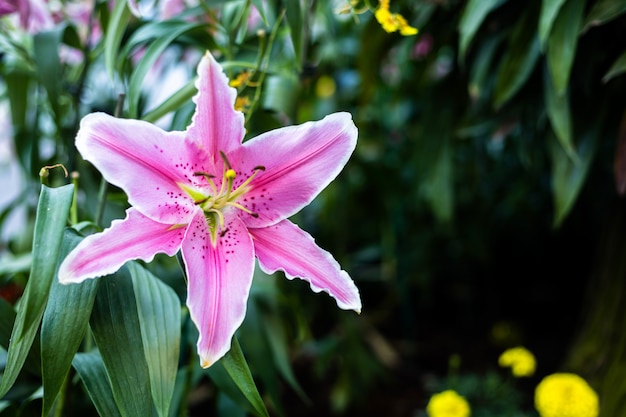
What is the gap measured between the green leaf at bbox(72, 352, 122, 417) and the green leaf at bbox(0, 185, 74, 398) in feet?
0.22

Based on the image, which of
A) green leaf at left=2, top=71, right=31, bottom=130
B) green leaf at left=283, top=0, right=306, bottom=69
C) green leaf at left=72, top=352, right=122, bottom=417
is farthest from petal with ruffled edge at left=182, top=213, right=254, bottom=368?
green leaf at left=2, top=71, right=31, bottom=130

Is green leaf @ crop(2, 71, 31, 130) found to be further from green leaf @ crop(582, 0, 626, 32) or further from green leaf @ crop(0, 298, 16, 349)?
green leaf @ crop(582, 0, 626, 32)

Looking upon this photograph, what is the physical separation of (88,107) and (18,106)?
0.80 feet

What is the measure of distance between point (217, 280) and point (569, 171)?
56 cm

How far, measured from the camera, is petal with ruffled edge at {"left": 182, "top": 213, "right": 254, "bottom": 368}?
0.40m

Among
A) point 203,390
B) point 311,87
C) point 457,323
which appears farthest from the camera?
point 457,323

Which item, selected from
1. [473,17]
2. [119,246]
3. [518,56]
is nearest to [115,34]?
[119,246]

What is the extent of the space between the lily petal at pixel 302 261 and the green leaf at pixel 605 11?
0.44 metres

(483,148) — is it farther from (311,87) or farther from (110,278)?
(110,278)

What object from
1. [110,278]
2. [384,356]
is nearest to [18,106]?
[110,278]

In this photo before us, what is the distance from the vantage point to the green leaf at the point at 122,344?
16.5 inches

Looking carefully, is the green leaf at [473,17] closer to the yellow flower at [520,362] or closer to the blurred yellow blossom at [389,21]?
the blurred yellow blossom at [389,21]

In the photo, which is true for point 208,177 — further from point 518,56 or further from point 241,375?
point 518,56

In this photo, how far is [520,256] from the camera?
1655 mm
